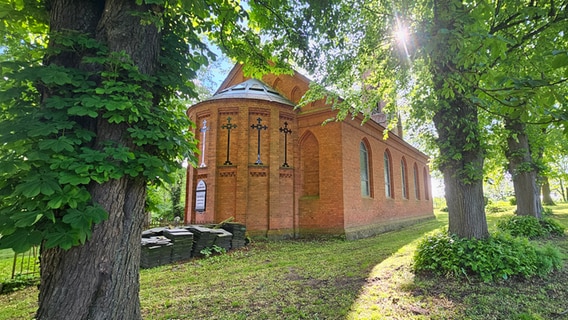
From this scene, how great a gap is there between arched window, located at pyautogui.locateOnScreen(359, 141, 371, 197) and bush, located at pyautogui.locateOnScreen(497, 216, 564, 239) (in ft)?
18.8

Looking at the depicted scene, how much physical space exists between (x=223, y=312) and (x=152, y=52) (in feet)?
11.2

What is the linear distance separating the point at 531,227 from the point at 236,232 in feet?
33.7

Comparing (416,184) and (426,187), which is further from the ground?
(416,184)

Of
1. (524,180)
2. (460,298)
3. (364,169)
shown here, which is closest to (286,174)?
(364,169)

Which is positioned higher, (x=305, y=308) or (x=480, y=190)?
(x=480, y=190)

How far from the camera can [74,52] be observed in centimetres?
283

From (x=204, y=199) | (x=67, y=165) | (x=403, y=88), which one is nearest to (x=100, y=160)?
(x=67, y=165)

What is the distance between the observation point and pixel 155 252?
23.6 feet

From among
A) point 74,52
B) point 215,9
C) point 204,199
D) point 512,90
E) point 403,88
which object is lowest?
point 204,199

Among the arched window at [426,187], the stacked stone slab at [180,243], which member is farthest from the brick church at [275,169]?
the arched window at [426,187]

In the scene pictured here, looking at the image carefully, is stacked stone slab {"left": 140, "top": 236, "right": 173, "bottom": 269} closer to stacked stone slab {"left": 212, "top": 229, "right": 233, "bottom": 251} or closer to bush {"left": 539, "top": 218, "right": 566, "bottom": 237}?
stacked stone slab {"left": 212, "top": 229, "right": 233, "bottom": 251}

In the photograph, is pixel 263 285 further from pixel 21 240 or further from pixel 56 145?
pixel 56 145

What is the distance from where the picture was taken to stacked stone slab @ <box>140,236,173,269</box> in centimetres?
698

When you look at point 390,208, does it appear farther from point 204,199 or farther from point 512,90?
point 512,90
